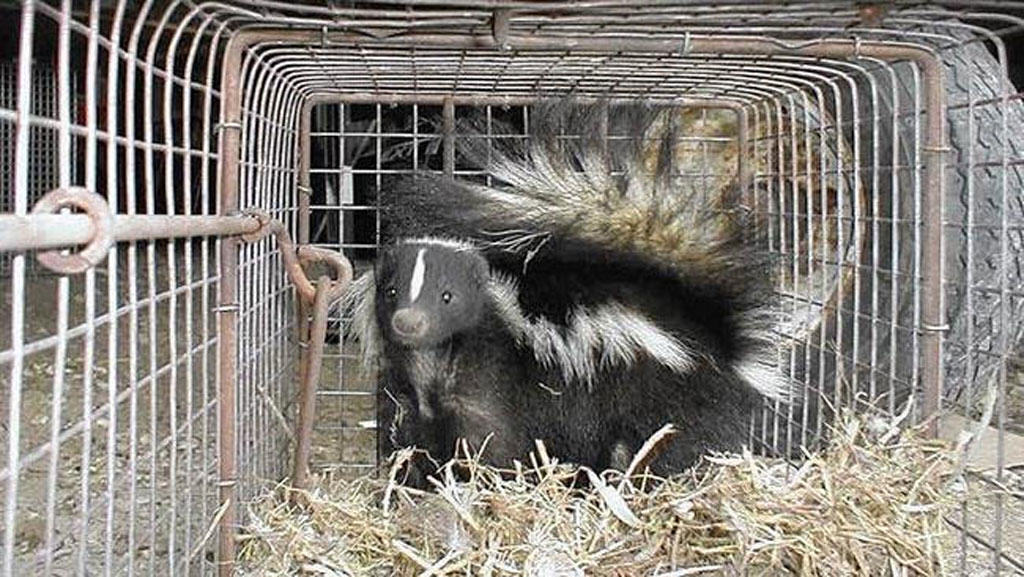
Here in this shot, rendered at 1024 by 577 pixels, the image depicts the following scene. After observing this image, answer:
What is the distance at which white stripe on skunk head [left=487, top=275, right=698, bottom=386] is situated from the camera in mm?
2451

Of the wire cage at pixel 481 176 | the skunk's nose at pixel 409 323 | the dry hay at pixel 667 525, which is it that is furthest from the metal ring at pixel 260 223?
the skunk's nose at pixel 409 323

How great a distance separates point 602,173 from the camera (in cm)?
253

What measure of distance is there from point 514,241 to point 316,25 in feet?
3.09

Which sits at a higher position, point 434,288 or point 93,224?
point 93,224

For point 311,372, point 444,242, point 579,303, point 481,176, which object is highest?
point 481,176

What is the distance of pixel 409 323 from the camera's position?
2.48 metres

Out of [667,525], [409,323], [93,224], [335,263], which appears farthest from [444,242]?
[93,224]

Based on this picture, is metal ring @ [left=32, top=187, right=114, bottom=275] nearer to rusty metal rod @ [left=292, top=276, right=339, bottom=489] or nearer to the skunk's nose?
rusty metal rod @ [left=292, top=276, right=339, bottom=489]

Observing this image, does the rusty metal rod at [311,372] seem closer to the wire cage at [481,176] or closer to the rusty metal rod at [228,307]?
the wire cage at [481,176]

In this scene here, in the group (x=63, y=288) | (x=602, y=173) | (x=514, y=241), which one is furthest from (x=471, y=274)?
(x=63, y=288)

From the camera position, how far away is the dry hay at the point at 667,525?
1.73m

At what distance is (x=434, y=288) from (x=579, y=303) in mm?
324

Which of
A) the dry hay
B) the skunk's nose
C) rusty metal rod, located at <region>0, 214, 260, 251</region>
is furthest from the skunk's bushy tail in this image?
rusty metal rod, located at <region>0, 214, 260, 251</region>

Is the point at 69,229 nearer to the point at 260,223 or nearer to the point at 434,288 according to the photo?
the point at 260,223
